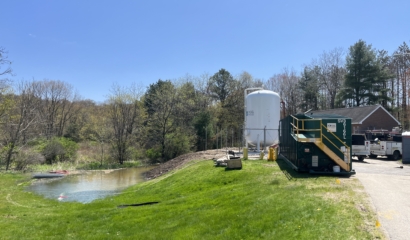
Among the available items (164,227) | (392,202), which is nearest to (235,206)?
(164,227)

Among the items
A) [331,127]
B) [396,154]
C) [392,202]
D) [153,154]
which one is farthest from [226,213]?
Answer: [153,154]

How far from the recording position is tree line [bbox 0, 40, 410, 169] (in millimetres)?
33781

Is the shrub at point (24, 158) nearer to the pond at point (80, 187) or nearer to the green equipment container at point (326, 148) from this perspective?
the pond at point (80, 187)

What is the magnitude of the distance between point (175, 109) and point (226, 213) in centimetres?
3410

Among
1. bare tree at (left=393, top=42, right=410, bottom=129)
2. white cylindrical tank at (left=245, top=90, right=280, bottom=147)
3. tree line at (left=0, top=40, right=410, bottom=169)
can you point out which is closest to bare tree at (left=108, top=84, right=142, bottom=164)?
tree line at (left=0, top=40, right=410, bottom=169)

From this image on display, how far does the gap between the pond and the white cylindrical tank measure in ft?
30.8

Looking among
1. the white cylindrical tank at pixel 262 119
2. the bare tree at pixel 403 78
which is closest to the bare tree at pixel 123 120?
the white cylindrical tank at pixel 262 119

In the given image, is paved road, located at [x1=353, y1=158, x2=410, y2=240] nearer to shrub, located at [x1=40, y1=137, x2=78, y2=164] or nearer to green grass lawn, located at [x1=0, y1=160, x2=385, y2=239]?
green grass lawn, located at [x1=0, y1=160, x2=385, y2=239]

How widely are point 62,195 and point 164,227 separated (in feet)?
39.5

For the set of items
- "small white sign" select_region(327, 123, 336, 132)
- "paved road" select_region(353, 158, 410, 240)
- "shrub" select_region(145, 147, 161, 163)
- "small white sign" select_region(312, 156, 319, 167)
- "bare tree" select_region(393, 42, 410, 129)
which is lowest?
"shrub" select_region(145, 147, 161, 163)

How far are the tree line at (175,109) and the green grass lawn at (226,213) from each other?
13585 mm

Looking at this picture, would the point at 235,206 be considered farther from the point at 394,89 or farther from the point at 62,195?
the point at 394,89

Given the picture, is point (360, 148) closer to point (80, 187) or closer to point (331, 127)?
point (331, 127)

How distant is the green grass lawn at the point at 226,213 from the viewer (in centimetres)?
707
